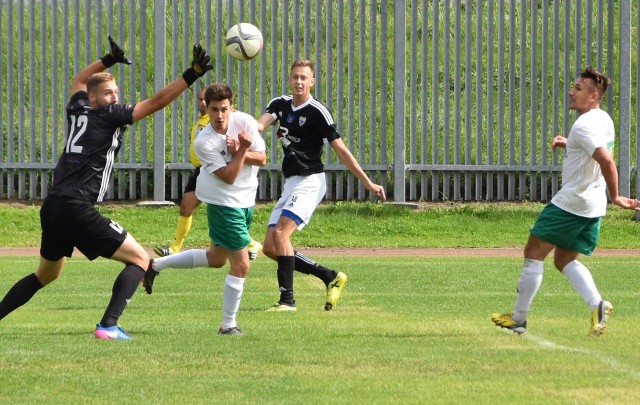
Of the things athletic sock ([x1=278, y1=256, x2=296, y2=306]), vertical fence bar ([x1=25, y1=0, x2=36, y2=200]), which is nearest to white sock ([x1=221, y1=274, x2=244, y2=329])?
athletic sock ([x1=278, y1=256, x2=296, y2=306])

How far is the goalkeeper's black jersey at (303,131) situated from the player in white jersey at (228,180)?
207 cm

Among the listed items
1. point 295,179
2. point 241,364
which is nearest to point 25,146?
point 295,179

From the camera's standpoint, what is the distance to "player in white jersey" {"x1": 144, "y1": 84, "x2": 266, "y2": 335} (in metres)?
9.65

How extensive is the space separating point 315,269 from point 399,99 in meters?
9.78

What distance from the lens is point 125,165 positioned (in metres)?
21.5

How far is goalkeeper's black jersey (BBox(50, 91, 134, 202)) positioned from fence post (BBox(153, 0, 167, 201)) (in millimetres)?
11803

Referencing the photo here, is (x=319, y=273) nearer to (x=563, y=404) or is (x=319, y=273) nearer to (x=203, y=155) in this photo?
(x=203, y=155)

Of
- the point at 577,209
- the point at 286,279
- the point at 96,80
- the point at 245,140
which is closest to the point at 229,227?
the point at 245,140

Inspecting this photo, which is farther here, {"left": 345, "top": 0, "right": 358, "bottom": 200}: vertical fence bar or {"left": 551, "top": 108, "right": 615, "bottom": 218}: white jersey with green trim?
{"left": 345, "top": 0, "right": 358, "bottom": 200}: vertical fence bar

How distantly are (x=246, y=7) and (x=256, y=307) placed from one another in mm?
10797

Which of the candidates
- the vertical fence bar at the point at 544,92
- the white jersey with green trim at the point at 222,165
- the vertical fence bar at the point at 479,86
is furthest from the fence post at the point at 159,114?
the white jersey with green trim at the point at 222,165

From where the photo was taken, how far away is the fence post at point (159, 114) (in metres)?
21.2

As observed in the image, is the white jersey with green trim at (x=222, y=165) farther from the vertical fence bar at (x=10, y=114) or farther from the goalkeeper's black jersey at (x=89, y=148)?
the vertical fence bar at (x=10, y=114)

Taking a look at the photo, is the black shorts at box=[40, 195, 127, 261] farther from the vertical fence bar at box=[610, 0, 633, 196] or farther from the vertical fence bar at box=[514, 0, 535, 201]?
the vertical fence bar at box=[610, 0, 633, 196]
